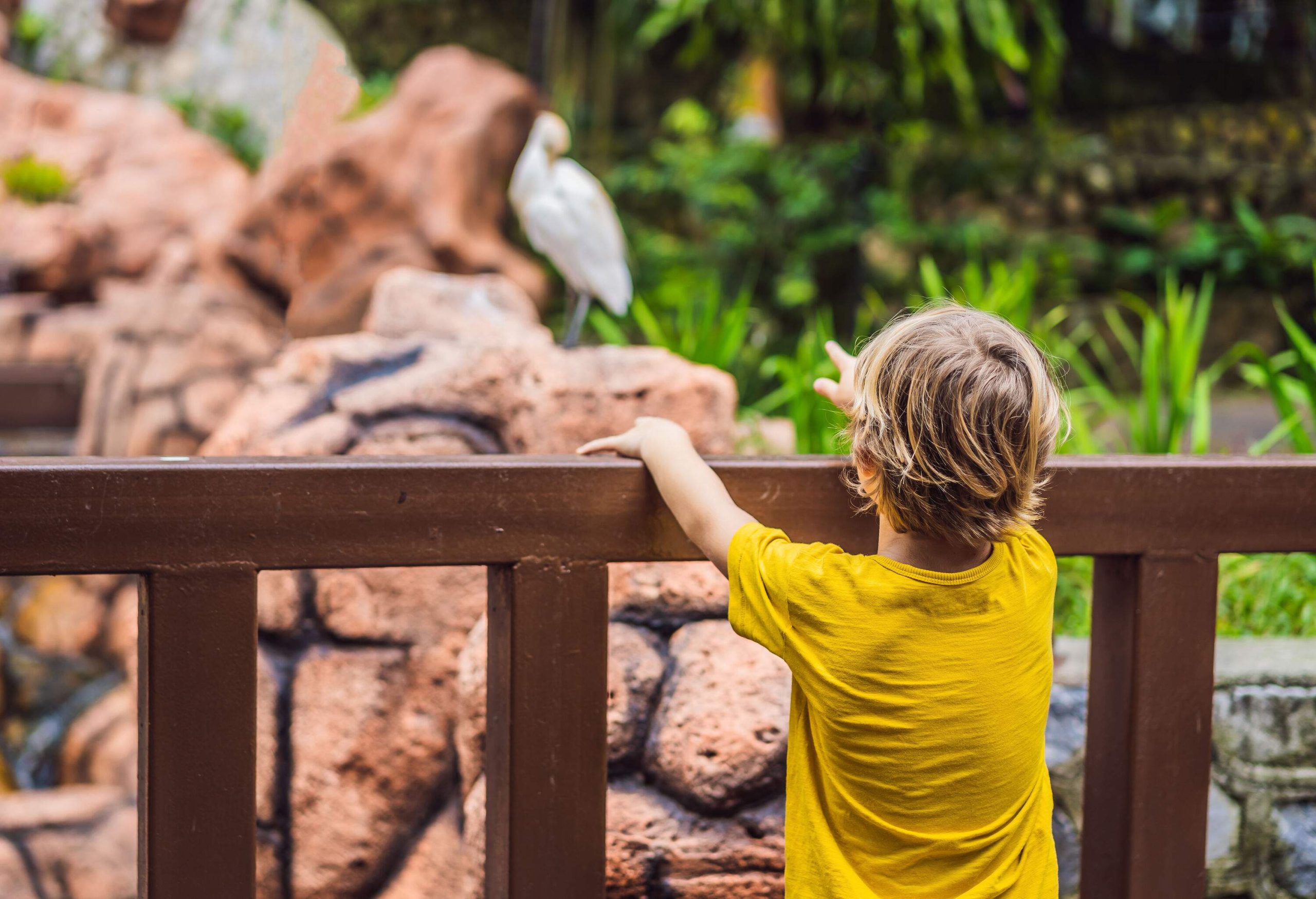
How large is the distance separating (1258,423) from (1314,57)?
208 inches

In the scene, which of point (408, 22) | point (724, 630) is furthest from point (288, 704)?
point (408, 22)

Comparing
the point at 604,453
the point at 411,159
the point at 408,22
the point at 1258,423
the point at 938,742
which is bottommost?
the point at 938,742

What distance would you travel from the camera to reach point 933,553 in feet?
3.57

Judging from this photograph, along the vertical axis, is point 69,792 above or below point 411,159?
below

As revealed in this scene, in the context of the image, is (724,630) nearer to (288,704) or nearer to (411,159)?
(288,704)

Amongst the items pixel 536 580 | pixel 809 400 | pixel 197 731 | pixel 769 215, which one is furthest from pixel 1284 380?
pixel 769 215

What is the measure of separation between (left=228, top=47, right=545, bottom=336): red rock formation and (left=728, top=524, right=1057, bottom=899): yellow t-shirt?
5880 millimetres

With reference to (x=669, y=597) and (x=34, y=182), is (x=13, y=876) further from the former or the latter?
(x=34, y=182)

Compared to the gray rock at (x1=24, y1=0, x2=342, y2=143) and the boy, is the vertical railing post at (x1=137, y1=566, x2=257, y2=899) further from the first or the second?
the gray rock at (x1=24, y1=0, x2=342, y2=143)

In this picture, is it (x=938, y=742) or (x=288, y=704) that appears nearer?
(x=938, y=742)

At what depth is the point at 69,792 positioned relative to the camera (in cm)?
308

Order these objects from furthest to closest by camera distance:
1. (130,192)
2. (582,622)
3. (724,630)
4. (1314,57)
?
(1314,57)
(130,192)
(724,630)
(582,622)

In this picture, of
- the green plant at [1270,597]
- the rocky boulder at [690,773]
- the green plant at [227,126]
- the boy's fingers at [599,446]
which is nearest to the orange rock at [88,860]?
the rocky boulder at [690,773]

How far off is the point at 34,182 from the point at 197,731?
8022 millimetres
